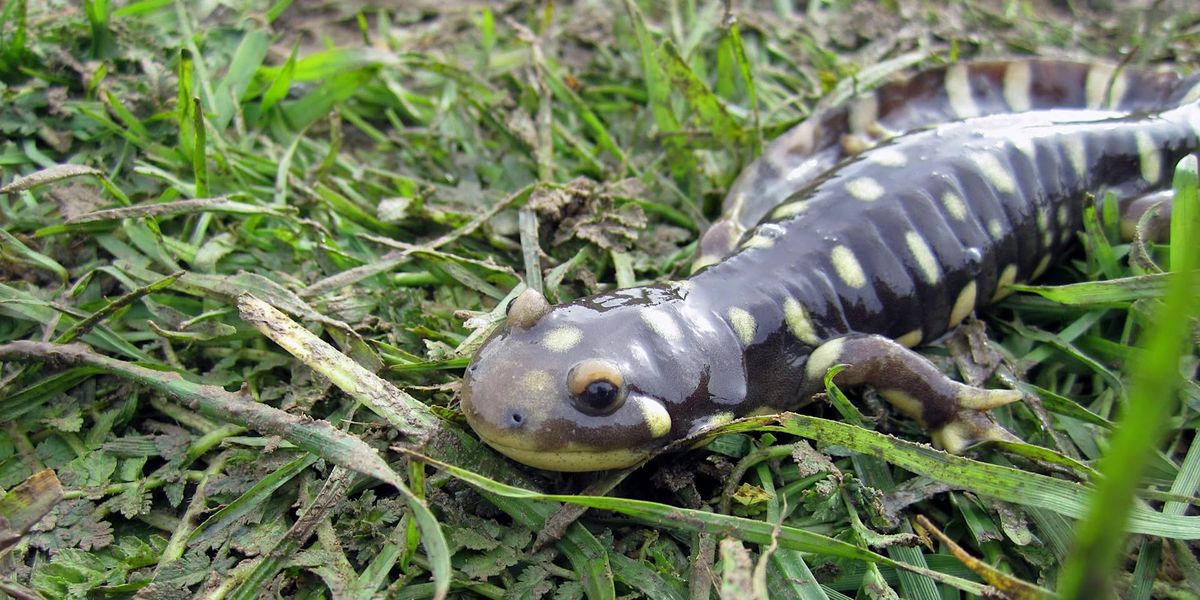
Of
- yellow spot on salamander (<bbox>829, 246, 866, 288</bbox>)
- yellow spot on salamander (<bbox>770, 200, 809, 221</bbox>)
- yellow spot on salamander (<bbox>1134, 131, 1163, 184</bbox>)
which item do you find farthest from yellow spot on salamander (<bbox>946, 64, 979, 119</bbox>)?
yellow spot on salamander (<bbox>829, 246, 866, 288</bbox>)

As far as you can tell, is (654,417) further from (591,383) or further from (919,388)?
(919,388)

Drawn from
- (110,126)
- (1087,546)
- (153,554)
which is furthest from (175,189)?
(1087,546)

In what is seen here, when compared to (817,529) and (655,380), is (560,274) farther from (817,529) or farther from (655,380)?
(817,529)

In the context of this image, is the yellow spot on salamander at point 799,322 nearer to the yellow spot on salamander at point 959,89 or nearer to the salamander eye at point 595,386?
the salamander eye at point 595,386

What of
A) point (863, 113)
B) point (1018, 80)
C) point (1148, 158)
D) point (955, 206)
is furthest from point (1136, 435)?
point (1018, 80)

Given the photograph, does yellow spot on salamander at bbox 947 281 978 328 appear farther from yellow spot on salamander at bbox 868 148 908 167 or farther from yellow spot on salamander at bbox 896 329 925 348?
yellow spot on salamander at bbox 868 148 908 167
